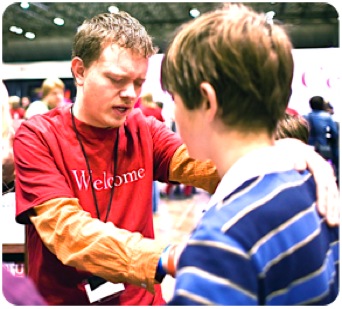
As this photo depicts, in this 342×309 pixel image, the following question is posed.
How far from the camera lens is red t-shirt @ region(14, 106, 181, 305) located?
96 cm

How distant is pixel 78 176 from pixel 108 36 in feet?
1.12

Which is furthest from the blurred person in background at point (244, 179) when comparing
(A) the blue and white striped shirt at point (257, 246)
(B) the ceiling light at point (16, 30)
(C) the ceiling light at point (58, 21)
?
(B) the ceiling light at point (16, 30)

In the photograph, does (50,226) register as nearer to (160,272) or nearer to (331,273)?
(160,272)

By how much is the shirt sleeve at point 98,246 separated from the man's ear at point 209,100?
300mm

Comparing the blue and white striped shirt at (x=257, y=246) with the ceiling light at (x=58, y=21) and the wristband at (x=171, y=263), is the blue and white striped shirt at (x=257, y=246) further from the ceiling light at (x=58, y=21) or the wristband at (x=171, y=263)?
the ceiling light at (x=58, y=21)

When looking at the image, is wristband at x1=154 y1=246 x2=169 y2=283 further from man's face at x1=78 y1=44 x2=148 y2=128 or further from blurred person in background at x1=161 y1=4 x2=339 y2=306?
man's face at x1=78 y1=44 x2=148 y2=128

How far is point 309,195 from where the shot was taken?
608 mm

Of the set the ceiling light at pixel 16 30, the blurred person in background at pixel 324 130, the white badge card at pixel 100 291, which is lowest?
the blurred person in background at pixel 324 130

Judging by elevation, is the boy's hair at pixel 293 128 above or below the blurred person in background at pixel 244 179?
below

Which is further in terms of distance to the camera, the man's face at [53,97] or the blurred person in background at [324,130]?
the blurred person in background at [324,130]

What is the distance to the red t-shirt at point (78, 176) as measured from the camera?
96cm

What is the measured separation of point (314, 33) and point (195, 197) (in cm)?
572

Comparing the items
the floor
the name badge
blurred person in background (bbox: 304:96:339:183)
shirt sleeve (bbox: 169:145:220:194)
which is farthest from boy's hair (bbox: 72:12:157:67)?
blurred person in background (bbox: 304:96:339:183)

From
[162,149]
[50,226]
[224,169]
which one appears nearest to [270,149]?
[224,169]
